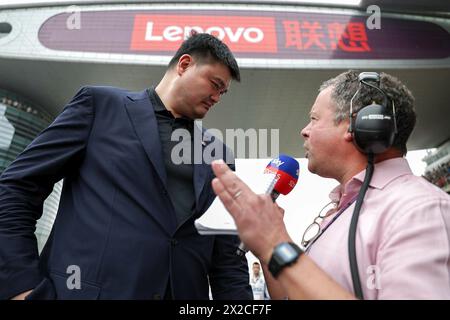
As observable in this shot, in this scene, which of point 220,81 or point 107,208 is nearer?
point 107,208

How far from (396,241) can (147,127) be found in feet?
3.51

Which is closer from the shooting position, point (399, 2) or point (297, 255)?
point (297, 255)

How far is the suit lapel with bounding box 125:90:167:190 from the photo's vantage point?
131 cm

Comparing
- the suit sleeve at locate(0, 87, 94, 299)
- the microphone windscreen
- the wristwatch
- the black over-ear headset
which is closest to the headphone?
the black over-ear headset

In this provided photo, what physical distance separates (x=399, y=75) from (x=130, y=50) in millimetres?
10547

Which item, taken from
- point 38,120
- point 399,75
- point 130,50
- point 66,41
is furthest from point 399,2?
point 38,120

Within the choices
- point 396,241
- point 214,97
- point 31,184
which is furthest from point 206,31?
point 396,241

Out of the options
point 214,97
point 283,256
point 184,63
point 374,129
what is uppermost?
point 184,63

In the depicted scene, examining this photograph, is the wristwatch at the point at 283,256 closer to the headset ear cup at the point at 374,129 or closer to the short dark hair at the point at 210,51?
the headset ear cup at the point at 374,129

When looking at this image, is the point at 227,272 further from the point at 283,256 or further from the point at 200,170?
the point at 283,256

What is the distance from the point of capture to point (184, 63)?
1.77 metres
